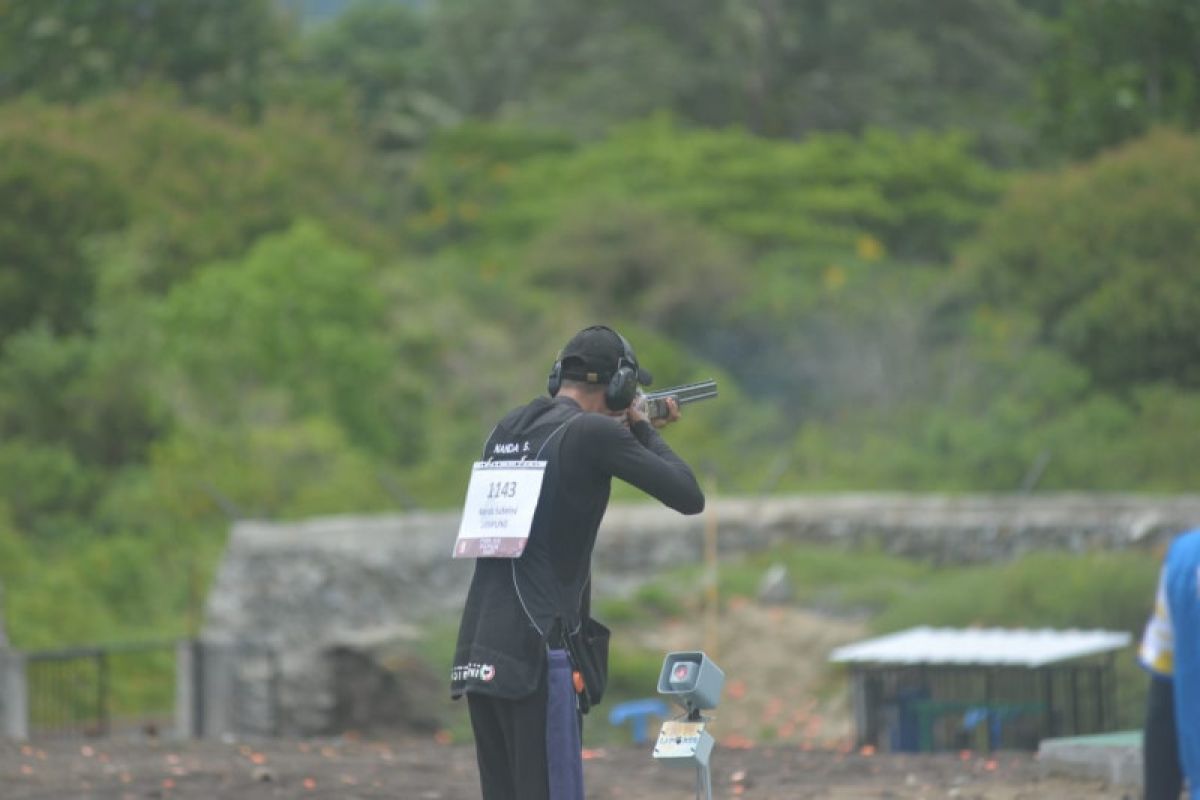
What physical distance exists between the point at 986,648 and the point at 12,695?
6.55 meters

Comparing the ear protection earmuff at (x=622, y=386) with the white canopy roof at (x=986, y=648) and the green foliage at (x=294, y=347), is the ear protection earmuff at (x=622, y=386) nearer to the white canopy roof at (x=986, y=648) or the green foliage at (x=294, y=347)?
the white canopy roof at (x=986, y=648)

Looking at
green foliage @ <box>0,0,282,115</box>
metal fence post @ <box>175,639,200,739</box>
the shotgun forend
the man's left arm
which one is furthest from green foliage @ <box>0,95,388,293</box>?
the man's left arm

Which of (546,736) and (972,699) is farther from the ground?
(972,699)

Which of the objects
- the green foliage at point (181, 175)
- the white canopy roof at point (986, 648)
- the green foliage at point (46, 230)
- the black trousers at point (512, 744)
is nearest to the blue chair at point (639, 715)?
the white canopy roof at point (986, 648)

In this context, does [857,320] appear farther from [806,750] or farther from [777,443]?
[806,750]

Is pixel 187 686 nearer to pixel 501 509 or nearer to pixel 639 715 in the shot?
pixel 639 715

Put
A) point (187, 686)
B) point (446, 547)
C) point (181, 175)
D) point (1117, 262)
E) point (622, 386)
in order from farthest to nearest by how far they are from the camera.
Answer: point (181, 175) → point (1117, 262) → point (446, 547) → point (187, 686) → point (622, 386)

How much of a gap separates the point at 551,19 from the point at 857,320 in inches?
631

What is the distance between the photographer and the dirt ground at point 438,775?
805cm

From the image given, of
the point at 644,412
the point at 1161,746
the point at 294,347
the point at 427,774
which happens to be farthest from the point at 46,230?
the point at 1161,746

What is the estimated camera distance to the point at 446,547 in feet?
57.0

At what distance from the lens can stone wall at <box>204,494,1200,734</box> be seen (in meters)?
16.7

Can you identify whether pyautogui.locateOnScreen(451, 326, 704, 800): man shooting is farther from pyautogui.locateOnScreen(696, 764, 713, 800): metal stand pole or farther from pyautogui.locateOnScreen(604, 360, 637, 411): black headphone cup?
pyautogui.locateOnScreen(696, 764, 713, 800): metal stand pole

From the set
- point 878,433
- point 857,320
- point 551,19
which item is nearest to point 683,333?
point 857,320
